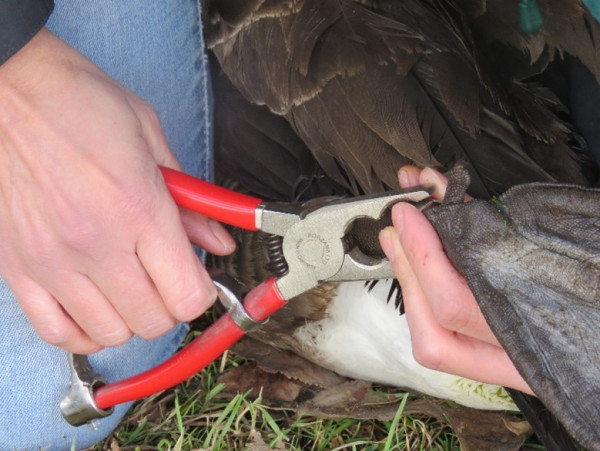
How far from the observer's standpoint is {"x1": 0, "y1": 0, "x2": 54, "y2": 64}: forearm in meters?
1.06

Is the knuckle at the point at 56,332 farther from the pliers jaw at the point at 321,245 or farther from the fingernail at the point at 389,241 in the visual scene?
the fingernail at the point at 389,241

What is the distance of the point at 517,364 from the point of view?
1028 mm

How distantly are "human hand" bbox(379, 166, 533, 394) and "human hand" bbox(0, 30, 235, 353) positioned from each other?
1.03 ft

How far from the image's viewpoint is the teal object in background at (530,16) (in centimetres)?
126

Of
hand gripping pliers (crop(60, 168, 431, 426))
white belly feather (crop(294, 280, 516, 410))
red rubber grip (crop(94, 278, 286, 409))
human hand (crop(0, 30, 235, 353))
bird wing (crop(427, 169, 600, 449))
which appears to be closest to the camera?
bird wing (crop(427, 169, 600, 449))

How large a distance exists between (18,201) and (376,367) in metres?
0.87

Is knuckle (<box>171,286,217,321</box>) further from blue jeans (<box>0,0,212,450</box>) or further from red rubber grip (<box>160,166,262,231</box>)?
blue jeans (<box>0,0,212,450</box>)

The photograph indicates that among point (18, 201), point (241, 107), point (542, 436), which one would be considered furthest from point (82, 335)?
point (542, 436)

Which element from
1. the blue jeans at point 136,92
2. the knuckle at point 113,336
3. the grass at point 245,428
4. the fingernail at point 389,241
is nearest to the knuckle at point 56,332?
the knuckle at point 113,336

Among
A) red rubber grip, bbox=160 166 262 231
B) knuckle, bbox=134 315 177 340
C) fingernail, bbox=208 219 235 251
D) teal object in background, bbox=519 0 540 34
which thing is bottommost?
knuckle, bbox=134 315 177 340

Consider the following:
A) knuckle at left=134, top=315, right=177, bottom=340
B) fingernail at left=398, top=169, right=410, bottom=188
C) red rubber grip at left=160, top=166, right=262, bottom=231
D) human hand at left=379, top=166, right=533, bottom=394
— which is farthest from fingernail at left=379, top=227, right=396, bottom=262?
knuckle at left=134, top=315, right=177, bottom=340

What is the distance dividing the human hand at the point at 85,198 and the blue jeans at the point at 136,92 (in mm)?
248

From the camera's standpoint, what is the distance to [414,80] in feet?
4.19

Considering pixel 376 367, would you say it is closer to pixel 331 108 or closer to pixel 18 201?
pixel 331 108
